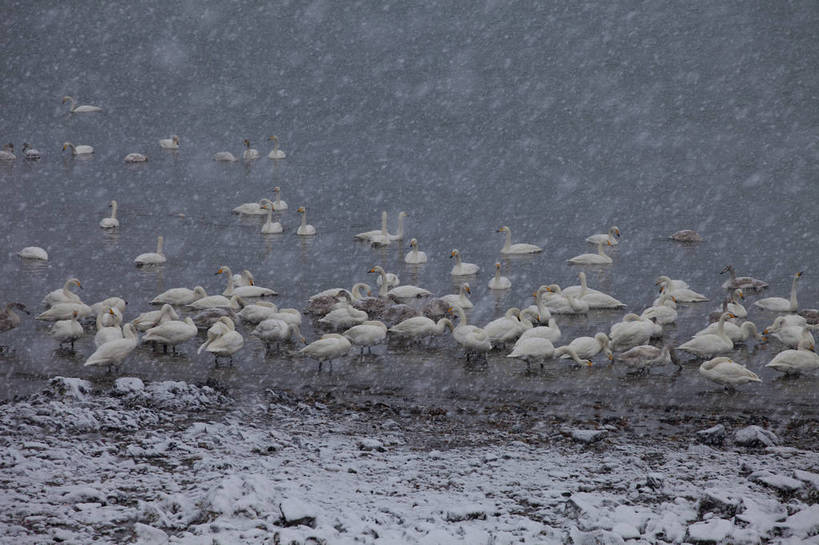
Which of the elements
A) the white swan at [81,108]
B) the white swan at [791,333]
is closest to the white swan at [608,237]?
the white swan at [791,333]

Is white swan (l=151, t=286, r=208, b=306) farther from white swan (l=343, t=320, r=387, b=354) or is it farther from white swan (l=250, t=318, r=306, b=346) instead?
white swan (l=343, t=320, r=387, b=354)

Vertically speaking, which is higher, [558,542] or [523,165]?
[523,165]

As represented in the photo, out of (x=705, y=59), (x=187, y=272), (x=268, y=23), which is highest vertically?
(x=268, y=23)

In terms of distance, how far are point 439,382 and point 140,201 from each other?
1868 cm

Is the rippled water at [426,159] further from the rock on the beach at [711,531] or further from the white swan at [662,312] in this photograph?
the rock on the beach at [711,531]

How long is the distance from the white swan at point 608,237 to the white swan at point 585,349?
29.0 feet

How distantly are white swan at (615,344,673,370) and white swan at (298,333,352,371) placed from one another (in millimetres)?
4052

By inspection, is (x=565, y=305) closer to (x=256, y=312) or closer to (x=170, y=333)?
(x=256, y=312)

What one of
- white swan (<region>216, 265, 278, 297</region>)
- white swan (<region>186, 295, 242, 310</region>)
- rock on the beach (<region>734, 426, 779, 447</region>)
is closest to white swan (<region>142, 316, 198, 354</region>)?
white swan (<region>186, 295, 242, 310</region>)

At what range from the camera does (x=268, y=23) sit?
2955 inches

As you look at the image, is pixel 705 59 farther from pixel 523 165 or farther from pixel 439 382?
pixel 439 382

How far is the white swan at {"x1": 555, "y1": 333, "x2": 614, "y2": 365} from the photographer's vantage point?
14383mm

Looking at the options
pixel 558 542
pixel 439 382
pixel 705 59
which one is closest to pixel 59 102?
pixel 705 59

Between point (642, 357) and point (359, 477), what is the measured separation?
19.2 feet
